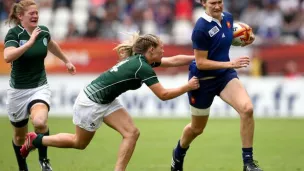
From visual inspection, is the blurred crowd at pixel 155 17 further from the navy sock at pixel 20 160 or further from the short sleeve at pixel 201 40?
the short sleeve at pixel 201 40

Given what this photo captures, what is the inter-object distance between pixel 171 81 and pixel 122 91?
12.1 meters

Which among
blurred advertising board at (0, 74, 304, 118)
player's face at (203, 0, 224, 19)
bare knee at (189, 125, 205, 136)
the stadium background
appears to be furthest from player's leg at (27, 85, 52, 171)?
blurred advertising board at (0, 74, 304, 118)

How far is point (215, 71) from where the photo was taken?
10109mm

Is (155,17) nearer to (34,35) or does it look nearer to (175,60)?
(175,60)

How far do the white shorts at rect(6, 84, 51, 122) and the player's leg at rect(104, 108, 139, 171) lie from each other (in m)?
1.50

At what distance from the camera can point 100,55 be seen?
23.1 metres

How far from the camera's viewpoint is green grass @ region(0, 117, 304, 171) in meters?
11.5

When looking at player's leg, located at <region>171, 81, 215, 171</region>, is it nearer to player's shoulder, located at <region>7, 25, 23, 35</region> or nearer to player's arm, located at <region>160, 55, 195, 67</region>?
player's arm, located at <region>160, 55, 195, 67</region>

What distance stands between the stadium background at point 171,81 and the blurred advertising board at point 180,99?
0.03m

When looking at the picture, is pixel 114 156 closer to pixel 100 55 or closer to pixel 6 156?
pixel 6 156

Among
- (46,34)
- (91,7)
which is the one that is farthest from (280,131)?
(91,7)

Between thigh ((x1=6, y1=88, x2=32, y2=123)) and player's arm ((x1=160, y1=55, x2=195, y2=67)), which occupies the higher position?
player's arm ((x1=160, y1=55, x2=195, y2=67))

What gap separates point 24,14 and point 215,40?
2.65 metres

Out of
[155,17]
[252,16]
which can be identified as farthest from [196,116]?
[252,16]
